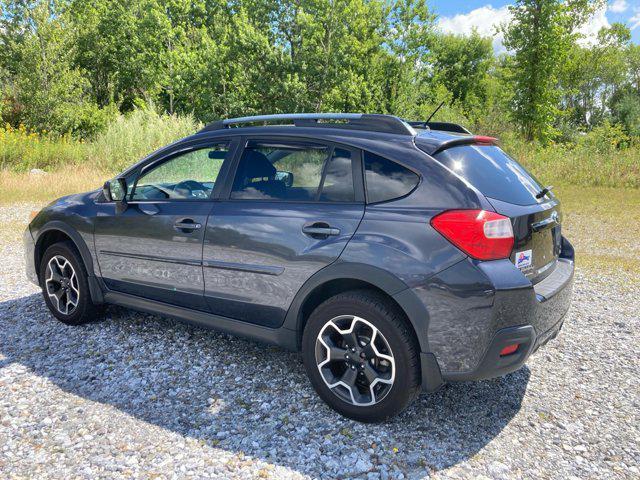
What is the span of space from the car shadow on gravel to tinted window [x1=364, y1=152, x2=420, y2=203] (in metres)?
1.39

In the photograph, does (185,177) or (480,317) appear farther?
(185,177)

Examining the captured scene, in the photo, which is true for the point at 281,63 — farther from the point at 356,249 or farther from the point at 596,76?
the point at 596,76

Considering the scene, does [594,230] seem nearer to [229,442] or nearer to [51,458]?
[229,442]

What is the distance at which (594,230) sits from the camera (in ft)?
34.2

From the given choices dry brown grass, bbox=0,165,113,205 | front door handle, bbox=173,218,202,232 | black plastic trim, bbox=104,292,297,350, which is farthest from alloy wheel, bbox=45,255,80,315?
dry brown grass, bbox=0,165,113,205

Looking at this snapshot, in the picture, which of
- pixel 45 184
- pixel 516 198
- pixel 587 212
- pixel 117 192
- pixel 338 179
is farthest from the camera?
pixel 45 184

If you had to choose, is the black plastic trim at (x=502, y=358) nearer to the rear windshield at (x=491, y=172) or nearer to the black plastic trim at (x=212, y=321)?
the rear windshield at (x=491, y=172)

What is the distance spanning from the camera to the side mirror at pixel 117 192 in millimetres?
4188

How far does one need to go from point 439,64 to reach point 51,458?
58.1 m

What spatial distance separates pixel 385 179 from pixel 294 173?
698 mm

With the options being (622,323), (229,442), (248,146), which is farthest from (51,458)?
(622,323)

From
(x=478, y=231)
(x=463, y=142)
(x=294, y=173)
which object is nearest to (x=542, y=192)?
(x=463, y=142)

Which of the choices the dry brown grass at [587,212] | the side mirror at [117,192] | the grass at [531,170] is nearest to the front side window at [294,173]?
the side mirror at [117,192]

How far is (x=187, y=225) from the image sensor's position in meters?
3.73
